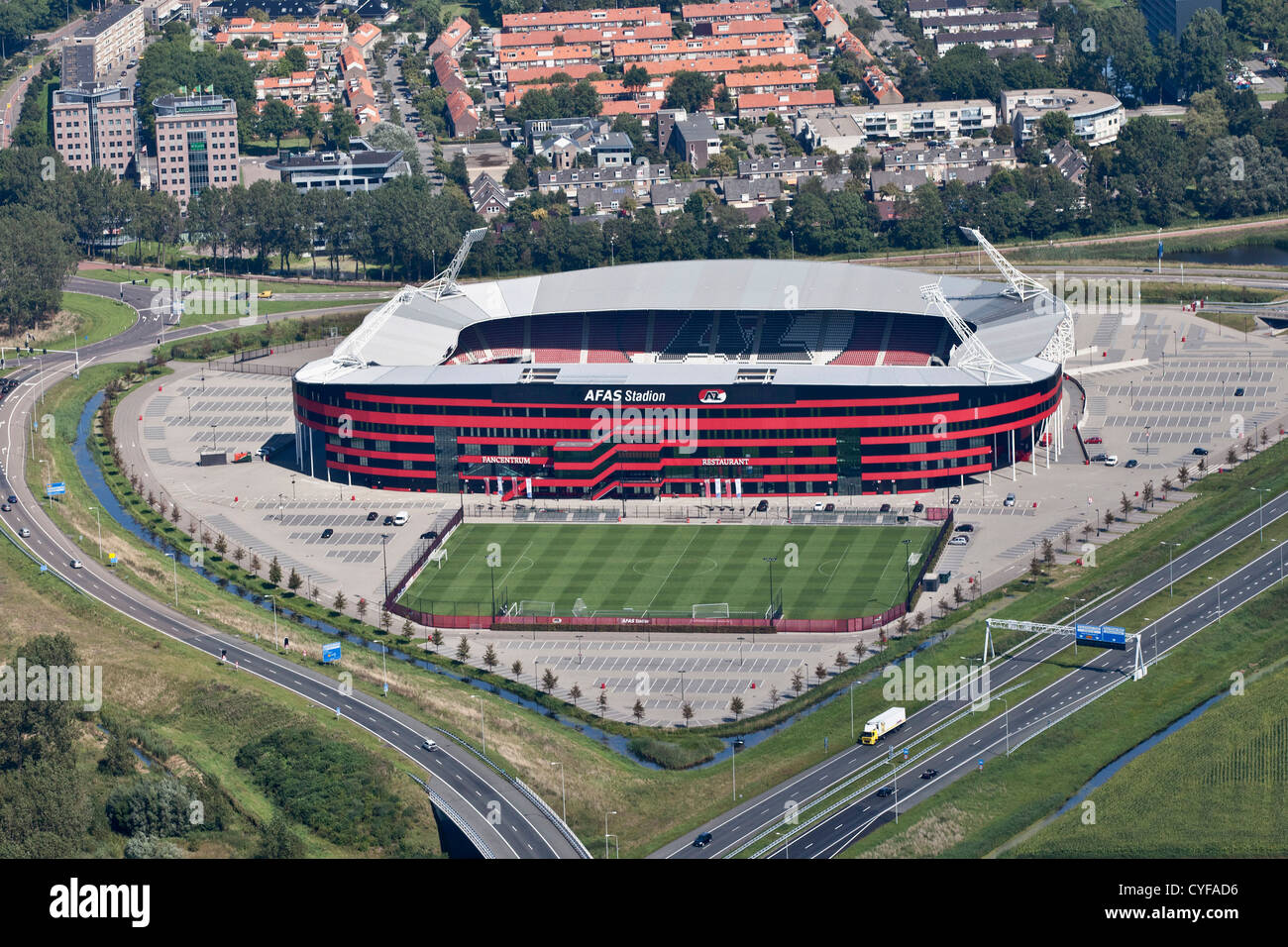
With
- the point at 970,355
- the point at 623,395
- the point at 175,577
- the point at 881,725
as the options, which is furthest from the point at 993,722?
the point at 175,577

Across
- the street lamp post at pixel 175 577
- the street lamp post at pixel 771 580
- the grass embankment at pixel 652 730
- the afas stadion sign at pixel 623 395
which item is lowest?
the street lamp post at pixel 175 577

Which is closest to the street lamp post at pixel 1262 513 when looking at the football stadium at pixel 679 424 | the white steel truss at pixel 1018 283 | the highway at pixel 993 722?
the highway at pixel 993 722

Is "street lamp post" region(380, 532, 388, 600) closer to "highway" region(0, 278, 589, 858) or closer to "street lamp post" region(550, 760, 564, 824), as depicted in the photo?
"highway" region(0, 278, 589, 858)

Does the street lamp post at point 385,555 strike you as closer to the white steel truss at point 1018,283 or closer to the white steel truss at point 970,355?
the white steel truss at point 970,355

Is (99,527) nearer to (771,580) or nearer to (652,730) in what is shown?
(771,580)
